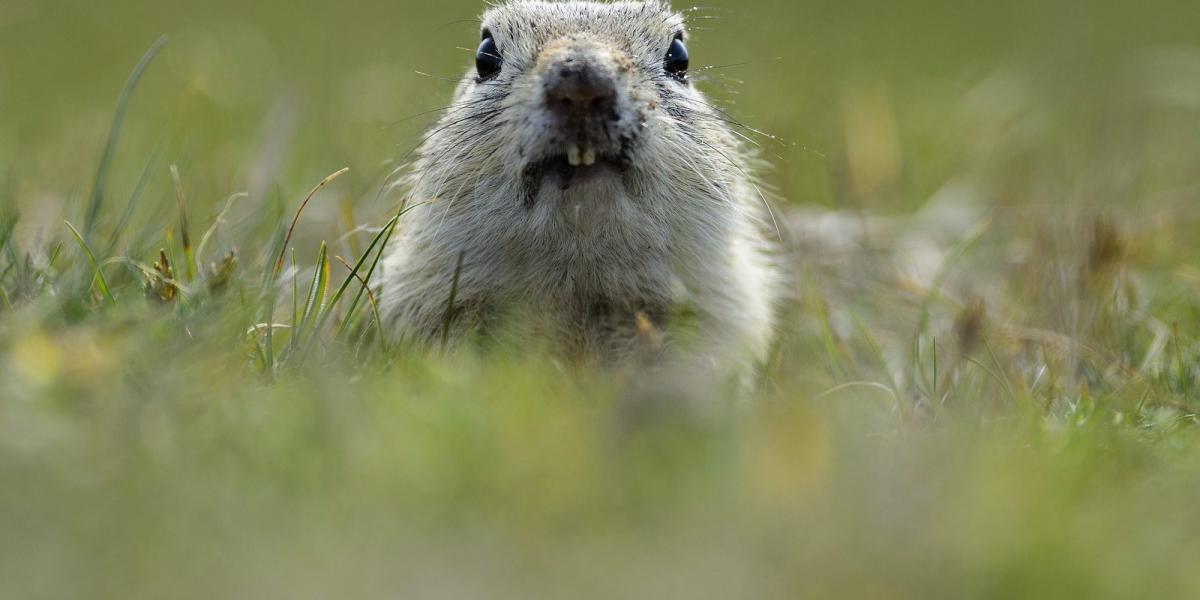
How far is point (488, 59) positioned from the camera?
4668mm

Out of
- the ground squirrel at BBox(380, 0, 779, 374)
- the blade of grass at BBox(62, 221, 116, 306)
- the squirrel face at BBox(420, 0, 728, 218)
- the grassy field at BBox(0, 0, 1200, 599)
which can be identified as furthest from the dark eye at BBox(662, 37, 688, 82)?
the blade of grass at BBox(62, 221, 116, 306)

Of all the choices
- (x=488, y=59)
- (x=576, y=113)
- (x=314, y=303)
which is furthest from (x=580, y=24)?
(x=314, y=303)

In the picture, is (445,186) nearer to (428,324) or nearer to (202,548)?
(428,324)

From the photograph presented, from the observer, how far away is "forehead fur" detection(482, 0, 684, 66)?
173 inches

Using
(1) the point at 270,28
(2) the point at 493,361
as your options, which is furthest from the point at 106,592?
(1) the point at 270,28

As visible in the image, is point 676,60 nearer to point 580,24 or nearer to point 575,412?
point 580,24

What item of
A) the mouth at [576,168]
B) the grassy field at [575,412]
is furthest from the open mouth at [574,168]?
the grassy field at [575,412]

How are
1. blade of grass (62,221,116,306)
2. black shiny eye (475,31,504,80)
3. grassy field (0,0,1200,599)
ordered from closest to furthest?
grassy field (0,0,1200,599) → blade of grass (62,221,116,306) → black shiny eye (475,31,504,80)

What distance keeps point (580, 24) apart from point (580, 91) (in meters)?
0.83

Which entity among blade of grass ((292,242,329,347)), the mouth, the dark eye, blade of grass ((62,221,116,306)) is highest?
the dark eye

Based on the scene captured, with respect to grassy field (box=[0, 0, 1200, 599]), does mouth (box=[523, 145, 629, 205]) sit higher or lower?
higher

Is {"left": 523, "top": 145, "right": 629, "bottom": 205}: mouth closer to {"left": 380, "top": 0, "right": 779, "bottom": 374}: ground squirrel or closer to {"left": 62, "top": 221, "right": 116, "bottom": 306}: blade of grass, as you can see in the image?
{"left": 380, "top": 0, "right": 779, "bottom": 374}: ground squirrel

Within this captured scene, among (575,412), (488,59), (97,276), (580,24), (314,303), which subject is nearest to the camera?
(575,412)

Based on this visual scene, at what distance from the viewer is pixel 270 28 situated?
1328 cm
